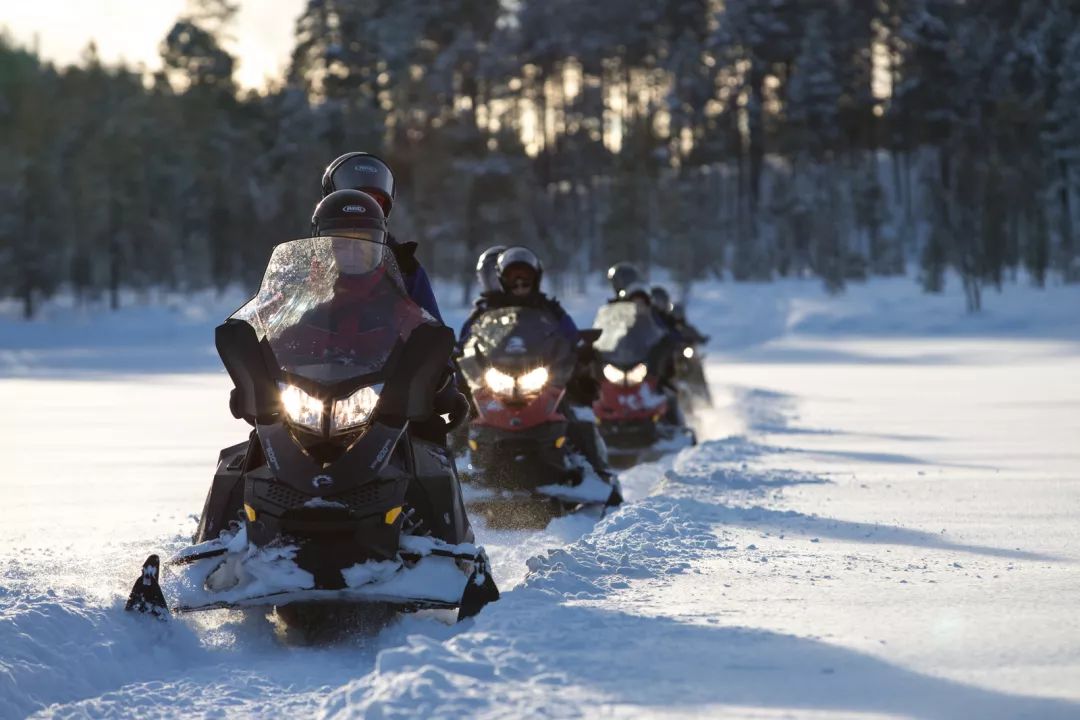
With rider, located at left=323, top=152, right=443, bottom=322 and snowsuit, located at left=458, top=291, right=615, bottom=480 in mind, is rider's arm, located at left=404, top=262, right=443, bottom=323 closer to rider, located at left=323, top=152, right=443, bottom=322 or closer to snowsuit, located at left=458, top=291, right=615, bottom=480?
rider, located at left=323, top=152, right=443, bottom=322

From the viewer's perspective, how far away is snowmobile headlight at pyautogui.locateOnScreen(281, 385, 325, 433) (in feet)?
16.7

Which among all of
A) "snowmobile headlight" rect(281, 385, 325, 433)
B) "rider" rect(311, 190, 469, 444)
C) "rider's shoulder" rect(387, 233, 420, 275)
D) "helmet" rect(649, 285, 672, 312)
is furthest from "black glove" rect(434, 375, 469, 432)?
"helmet" rect(649, 285, 672, 312)

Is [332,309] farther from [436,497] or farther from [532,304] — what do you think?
[532,304]

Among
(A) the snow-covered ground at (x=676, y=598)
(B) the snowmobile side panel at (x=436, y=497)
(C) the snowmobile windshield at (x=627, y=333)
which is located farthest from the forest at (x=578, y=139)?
(B) the snowmobile side panel at (x=436, y=497)

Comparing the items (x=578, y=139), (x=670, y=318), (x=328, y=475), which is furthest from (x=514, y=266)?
(x=578, y=139)

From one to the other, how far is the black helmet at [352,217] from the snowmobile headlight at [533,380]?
290 cm

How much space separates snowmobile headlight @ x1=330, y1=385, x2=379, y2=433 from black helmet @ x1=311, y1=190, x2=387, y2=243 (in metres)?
0.98

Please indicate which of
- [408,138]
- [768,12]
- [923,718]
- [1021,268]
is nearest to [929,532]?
[923,718]

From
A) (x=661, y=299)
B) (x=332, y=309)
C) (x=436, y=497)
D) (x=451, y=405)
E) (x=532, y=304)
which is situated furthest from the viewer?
(x=661, y=299)

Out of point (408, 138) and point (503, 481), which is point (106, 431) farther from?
point (408, 138)

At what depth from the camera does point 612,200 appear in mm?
67688

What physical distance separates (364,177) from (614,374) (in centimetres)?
590

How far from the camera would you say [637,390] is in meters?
12.3

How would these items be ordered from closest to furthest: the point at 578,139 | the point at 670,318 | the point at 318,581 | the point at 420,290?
1. the point at 318,581
2. the point at 420,290
3. the point at 670,318
4. the point at 578,139
